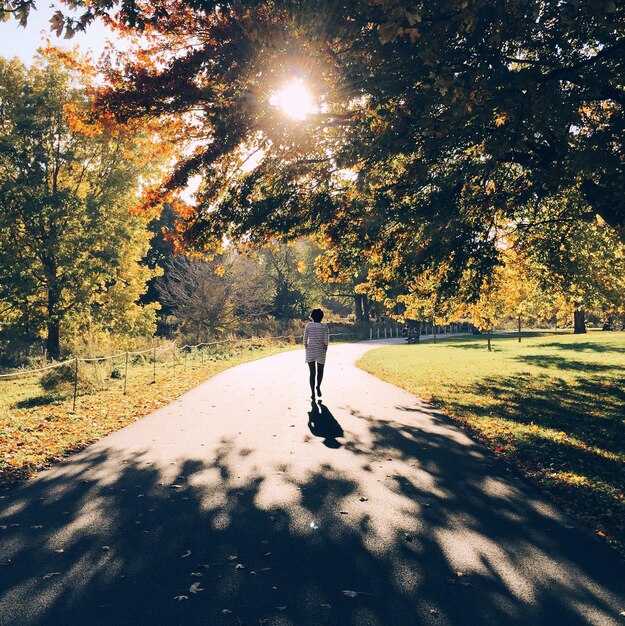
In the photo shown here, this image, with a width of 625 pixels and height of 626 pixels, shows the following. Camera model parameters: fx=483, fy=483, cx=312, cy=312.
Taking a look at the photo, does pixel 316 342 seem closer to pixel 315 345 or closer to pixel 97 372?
pixel 315 345

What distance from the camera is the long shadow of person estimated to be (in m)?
7.70

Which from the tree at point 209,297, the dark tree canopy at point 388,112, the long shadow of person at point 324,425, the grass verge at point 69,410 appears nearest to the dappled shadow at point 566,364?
the dark tree canopy at point 388,112

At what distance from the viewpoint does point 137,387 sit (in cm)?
1380

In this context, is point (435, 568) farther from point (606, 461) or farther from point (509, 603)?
point (606, 461)

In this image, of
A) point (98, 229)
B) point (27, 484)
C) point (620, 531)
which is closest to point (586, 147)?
point (620, 531)

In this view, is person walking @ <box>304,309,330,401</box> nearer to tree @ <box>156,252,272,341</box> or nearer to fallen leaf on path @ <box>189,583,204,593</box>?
fallen leaf on path @ <box>189,583,204,593</box>

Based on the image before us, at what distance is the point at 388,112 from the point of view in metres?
7.39

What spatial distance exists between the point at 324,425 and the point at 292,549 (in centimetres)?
473

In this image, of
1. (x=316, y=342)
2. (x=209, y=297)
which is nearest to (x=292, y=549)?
(x=316, y=342)

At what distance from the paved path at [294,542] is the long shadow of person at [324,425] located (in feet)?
0.48

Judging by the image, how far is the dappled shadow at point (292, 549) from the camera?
322 centimetres

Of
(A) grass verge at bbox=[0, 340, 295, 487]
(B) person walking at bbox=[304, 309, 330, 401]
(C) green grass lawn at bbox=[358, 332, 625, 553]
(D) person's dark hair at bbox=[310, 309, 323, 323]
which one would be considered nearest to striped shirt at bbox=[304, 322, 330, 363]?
(B) person walking at bbox=[304, 309, 330, 401]

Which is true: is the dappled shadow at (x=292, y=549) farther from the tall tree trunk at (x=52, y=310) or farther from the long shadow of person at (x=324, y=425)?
the tall tree trunk at (x=52, y=310)

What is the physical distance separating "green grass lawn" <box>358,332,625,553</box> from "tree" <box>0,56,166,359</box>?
44.1 feet
